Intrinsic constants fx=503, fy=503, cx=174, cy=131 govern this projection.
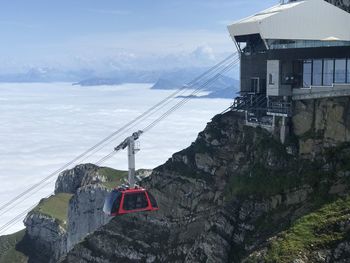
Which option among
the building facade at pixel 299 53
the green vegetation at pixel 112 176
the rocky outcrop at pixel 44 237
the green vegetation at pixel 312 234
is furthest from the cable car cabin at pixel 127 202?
the rocky outcrop at pixel 44 237

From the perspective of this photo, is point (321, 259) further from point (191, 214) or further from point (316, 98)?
point (191, 214)

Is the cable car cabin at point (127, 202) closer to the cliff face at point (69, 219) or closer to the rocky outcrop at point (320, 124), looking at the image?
the rocky outcrop at point (320, 124)

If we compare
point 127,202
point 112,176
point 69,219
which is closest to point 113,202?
point 127,202

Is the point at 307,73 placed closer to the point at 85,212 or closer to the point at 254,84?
the point at 254,84

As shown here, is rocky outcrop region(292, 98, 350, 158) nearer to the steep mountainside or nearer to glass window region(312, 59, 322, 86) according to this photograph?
the steep mountainside

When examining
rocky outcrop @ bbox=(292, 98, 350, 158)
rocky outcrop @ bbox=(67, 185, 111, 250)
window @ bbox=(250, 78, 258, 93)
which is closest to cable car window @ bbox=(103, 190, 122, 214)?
rocky outcrop @ bbox=(292, 98, 350, 158)

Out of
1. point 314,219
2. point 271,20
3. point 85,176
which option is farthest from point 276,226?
point 85,176
